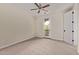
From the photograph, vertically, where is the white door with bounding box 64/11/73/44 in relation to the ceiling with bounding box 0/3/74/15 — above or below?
below

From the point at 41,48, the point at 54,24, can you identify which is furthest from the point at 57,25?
the point at 41,48

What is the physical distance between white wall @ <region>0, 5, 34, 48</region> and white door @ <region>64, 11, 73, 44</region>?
2.34ft

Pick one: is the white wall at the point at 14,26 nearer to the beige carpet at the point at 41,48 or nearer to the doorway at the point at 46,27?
the beige carpet at the point at 41,48

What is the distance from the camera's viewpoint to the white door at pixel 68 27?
266 cm

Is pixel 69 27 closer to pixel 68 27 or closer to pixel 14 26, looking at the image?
pixel 68 27

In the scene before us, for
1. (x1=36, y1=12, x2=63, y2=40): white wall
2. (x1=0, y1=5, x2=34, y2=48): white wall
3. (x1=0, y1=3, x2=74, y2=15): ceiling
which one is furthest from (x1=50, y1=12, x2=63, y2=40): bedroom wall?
(x1=0, y1=5, x2=34, y2=48): white wall

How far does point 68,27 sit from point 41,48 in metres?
0.73

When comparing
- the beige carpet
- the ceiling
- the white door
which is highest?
the ceiling

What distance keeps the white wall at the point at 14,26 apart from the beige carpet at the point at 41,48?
139 millimetres

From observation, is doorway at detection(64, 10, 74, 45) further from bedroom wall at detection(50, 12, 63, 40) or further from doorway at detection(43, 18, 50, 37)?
doorway at detection(43, 18, 50, 37)

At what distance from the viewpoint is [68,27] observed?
8.86 feet

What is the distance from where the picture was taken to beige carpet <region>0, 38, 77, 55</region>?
2.66 metres

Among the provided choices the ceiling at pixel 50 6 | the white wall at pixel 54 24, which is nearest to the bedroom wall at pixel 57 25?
the white wall at pixel 54 24
